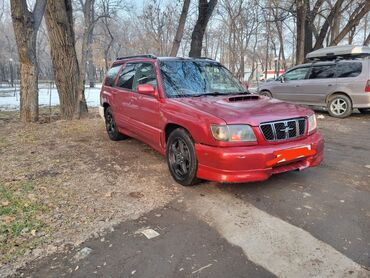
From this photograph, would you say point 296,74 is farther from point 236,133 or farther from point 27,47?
point 27,47

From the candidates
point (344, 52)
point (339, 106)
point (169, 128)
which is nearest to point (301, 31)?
point (344, 52)

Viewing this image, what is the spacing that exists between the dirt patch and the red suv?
478 millimetres

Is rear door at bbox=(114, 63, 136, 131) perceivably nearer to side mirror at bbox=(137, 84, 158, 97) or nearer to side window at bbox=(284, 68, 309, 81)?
side mirror at bbox=(137, 84, 158, 97)

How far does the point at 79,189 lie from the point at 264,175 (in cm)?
240

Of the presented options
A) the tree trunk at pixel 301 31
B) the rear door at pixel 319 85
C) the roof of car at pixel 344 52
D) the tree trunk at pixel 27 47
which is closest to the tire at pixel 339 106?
the rear door at pixel 319 85

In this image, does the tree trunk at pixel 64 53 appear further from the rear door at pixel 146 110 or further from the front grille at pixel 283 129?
the front grille at pixel 283 129

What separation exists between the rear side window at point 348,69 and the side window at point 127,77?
6.85m

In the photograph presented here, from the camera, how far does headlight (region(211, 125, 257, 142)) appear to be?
3.71 metres

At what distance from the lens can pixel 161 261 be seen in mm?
2779

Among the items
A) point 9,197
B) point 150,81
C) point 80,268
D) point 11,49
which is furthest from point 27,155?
point 11,49

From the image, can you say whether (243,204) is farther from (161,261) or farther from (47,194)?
(47,194)

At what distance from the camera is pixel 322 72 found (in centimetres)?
1031

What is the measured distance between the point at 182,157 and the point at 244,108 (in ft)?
3.44

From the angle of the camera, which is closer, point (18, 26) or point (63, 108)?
point (18, 26)
